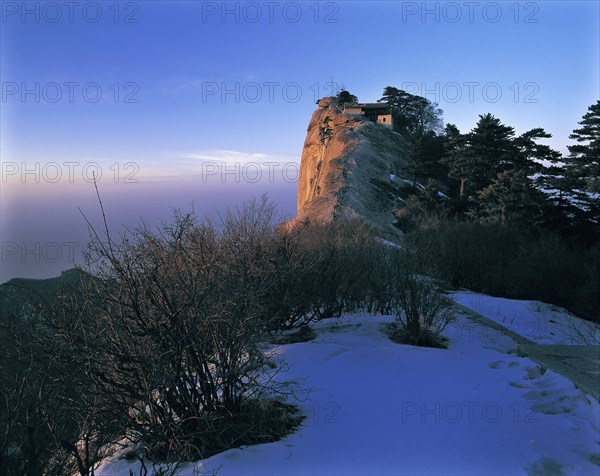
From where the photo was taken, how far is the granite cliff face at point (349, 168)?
38.8m

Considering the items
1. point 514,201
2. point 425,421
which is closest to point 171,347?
point 425,421

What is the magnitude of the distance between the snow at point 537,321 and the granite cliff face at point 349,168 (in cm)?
1646

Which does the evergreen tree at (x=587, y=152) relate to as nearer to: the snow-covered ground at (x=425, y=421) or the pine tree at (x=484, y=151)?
the pine tree at (x=484, y=151)

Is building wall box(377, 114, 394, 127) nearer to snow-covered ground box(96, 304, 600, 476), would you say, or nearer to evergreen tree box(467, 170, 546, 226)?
evergreen tree box(467, 170, 546, 226)

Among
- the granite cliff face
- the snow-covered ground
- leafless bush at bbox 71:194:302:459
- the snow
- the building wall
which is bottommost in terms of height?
the snow

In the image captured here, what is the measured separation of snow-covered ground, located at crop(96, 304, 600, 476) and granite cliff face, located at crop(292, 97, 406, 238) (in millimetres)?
23464

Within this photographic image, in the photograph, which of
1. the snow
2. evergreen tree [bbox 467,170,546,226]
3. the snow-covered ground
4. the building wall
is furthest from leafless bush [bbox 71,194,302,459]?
the building wall

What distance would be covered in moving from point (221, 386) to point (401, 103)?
2754 inches

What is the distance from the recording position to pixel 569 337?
38.5ft

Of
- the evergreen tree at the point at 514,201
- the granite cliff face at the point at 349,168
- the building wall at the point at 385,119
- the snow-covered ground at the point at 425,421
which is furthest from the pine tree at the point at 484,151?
the snow-covered ground at the point at 425,421

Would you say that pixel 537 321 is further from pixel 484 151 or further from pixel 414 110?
pixel 414 110

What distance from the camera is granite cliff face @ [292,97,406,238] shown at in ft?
127

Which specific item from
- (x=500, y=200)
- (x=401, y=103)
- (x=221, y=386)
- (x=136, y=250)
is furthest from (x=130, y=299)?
(x=401, y=103)

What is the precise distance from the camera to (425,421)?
516 centimetres
